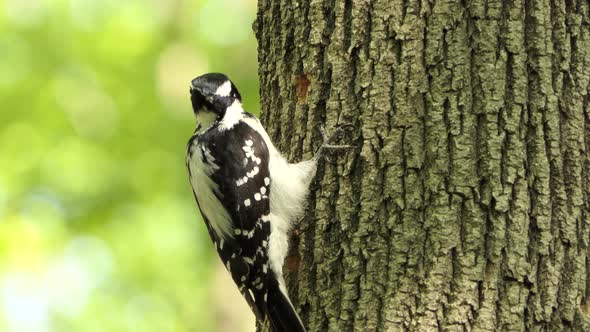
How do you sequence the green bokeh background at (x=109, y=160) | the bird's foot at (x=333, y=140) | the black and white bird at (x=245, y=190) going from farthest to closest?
the green bokeh background at (x=109, y=160) → the black and white bird at (x=245, y=190) → the bird's foot at (x=333, y=140)

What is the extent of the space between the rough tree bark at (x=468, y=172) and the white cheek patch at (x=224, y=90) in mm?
1215

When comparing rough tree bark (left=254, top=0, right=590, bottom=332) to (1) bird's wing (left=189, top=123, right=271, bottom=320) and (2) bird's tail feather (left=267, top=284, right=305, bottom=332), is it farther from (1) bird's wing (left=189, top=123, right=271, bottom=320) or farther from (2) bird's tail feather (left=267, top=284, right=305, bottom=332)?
(1) bird's wing (left=189, top=123, right=271, bottom=320)

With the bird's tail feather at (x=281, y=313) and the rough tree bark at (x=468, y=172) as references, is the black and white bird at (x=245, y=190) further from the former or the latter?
the rough tree bark at (x=468, y=172)

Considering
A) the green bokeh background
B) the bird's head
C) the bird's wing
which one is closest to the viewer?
the bird's wing

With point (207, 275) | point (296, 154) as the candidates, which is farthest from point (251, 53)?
point (296, 154)

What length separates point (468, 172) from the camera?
125 inches

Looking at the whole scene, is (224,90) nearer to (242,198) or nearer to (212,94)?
(212,94)

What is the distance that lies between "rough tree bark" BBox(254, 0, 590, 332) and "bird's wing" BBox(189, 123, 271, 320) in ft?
2.47

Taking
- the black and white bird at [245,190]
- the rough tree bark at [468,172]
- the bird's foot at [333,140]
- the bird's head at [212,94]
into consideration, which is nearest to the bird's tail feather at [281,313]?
the black and white bird at [245,190]

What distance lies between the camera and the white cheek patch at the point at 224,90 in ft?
14.5

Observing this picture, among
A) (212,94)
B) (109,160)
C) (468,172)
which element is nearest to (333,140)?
(468,172)

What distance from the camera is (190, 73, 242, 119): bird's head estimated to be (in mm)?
4387

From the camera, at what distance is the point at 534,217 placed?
313cm

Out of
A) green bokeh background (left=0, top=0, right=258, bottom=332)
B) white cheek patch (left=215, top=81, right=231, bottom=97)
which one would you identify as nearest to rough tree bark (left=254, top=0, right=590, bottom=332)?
white cheek patch (left=215, top=81, right=231, bottom=97)
